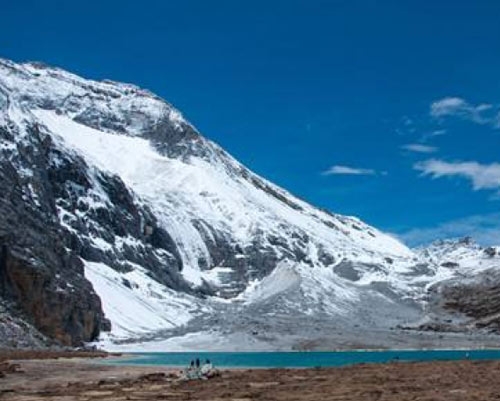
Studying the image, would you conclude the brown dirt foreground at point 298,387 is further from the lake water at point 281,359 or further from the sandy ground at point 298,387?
the lake water at point 281,359

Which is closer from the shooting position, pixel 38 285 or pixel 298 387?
pixel 298 387

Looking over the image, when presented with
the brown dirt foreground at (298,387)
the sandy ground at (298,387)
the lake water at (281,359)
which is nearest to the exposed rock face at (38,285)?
the lake water at (281,359)

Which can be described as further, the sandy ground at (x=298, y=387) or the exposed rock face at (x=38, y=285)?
the exposed rock face at (x=38, y=285)

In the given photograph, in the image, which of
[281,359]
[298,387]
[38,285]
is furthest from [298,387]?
[38,285]

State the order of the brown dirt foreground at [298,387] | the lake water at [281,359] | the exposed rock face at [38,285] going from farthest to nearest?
the exposed rock face at [38,285]
the lake water at [281,359]
the brown dirt foreground at [298,387]

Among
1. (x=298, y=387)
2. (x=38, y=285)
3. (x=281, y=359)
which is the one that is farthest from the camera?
(x=38, y=285)

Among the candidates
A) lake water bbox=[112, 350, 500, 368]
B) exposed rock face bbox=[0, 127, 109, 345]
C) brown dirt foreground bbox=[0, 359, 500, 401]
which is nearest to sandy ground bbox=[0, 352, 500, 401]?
brown dirt foreground bbox=[0, 359, 500, 401]

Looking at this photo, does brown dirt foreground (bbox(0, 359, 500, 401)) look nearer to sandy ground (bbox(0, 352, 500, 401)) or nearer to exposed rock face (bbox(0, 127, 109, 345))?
sandy ground (bbox(0, 352, 500, 401))

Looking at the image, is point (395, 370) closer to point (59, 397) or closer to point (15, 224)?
point (59, 397)

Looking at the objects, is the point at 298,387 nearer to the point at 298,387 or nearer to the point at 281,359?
the point at 298,387

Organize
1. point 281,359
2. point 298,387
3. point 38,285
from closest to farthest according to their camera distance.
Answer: point 298,387 → point 281,359 → point 38,285

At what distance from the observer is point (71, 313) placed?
188875mm

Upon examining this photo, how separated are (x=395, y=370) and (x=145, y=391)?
19.0m

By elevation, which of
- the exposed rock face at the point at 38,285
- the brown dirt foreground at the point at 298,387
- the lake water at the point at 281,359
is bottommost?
the brown dirt foreground at the point at 298,387
